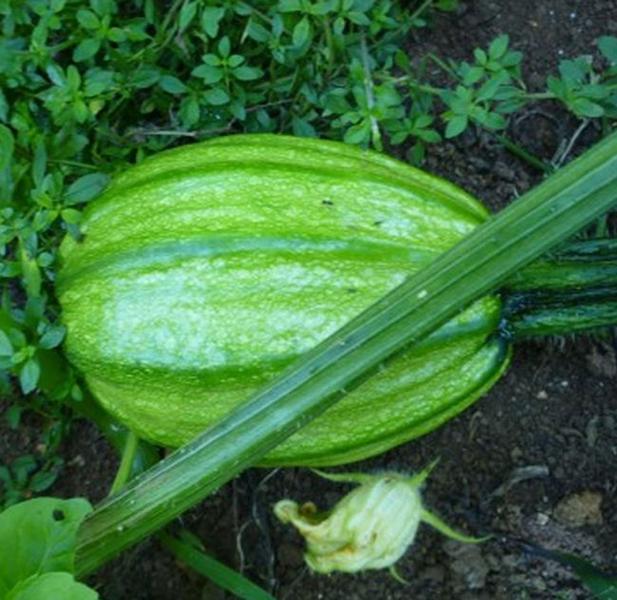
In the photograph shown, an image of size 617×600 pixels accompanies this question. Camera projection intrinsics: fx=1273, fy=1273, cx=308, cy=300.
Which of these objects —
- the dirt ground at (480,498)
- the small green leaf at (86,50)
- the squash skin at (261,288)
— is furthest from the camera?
the dirt ground at (480,498)

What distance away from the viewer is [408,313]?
54.5 inches

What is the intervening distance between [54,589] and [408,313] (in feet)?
1.59

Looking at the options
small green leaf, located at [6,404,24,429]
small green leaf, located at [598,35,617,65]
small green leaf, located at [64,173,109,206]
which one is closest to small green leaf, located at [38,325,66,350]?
small green leaf, located at [64,173,109,206]

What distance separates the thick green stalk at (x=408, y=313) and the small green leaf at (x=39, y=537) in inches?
5.7

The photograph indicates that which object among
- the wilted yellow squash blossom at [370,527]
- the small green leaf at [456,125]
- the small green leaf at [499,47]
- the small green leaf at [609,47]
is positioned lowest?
the wilted yellow squash blossom at [370,527]

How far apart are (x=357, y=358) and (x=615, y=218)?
2.85 ft

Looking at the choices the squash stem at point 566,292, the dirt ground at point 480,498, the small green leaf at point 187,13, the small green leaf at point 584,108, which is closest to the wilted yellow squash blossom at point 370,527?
the squash stem at point 566,292

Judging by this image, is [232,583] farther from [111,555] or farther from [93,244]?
[93,244]

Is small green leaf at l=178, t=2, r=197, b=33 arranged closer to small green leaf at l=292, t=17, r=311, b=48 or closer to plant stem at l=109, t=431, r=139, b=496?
small green leaf at l=292, t=17, r=311, b=48

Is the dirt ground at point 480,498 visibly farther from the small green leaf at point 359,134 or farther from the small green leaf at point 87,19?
the small green leaf at point 87,19

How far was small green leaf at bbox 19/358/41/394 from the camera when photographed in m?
1.67

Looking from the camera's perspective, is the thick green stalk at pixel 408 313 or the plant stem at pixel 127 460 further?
the plant stem at pixel 127 460

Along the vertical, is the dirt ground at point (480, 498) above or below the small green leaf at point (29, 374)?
below

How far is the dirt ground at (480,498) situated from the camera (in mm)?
1992
